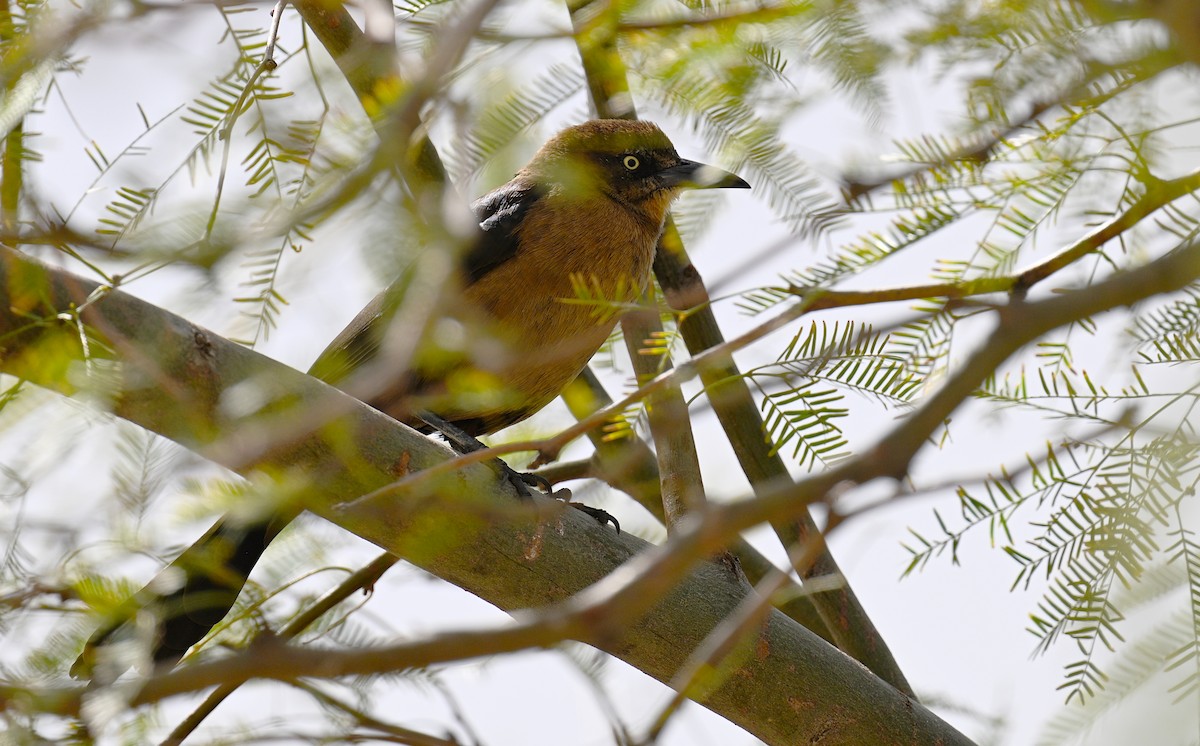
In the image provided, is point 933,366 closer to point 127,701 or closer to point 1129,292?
point 1129,292

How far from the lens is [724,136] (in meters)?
Answer: 3.50

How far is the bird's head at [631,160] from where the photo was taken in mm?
4883

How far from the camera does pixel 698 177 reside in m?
4.78

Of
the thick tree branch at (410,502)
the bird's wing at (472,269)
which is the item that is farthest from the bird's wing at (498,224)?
the thick tree branch at (410,502)

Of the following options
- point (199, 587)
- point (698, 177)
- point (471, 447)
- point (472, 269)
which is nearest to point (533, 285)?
point (472, 269)

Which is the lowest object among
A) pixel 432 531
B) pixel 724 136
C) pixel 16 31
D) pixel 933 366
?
pixel 432 531

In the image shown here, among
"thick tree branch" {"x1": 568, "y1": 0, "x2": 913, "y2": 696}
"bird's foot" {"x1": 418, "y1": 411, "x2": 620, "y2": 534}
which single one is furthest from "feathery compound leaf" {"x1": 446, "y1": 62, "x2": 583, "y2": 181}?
"bird's foot" {"x1": 418, "y1": 411, "x2": 620, "y2": 534}

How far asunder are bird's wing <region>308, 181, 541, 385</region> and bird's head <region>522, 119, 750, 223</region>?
0.16m

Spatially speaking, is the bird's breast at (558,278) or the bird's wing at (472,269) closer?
the bird's wing at (472,269)

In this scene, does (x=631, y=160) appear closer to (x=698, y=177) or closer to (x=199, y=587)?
(x=698, y=177)

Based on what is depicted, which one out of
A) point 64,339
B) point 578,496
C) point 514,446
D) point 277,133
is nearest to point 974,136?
point 514,446

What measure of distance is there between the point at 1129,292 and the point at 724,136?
6.71 ft

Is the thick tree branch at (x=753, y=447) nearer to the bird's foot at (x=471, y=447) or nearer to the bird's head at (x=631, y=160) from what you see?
the bird's head at (x=631, y=160)

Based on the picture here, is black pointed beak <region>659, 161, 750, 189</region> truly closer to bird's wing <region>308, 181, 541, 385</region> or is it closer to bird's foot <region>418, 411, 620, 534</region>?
bird's wing <region>308, 181, 541, 385</region>
